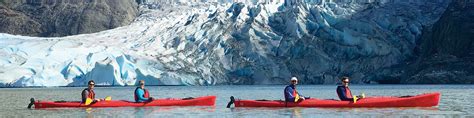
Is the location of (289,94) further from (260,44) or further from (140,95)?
(260,44)

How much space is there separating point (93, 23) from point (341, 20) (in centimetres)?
3683

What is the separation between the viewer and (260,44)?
81.8 metres

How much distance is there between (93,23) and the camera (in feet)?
347

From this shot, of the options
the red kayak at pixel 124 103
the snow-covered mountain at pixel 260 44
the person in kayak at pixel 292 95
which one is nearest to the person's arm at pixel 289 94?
the person in kayak at pixel 292 95

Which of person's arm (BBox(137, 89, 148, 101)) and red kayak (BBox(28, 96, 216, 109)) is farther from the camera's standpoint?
red kayak (BBox(28, 96, 216, 109))

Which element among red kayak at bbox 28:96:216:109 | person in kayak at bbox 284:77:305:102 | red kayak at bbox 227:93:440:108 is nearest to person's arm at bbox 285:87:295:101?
person in kayak at bbox 284:77:305:102

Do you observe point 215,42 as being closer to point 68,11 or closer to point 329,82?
point 329,82

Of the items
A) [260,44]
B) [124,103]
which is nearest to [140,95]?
[124,103]

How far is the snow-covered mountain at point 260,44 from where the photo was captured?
254 ft

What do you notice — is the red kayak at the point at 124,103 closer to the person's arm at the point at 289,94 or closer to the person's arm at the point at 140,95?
the person's arm at the point at 140,95

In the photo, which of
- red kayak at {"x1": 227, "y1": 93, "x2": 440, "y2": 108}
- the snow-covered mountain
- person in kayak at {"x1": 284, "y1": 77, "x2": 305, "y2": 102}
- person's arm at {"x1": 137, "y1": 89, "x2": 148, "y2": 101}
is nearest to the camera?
red kayak at {"x1": 227, "y1": 93, "x2": 440, "y2": 108}

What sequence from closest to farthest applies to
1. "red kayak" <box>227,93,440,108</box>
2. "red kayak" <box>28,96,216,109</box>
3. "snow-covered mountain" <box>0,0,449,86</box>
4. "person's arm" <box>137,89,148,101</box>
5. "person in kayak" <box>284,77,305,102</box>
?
"red kayak" <box>227,93,440,108</box>, "person in kayak" <box>284,77,305,102</box>, "person's arm" <box>137,89,148,101</box>, "red kayak" <box>28,96,216,109</box>, "snow-covered mountain" <box>0,0,449,86</box>

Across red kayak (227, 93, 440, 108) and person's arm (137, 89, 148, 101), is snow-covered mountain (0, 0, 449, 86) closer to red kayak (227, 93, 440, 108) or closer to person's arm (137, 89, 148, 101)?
person's arm (137, 89, 148, 101)

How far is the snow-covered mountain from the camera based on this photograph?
77375mm
